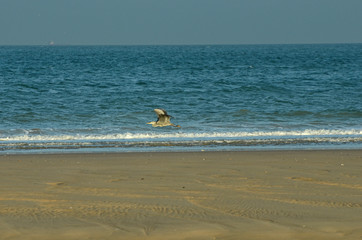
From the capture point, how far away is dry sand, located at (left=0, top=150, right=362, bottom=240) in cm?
475

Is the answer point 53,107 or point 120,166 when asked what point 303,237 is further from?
point 53,107

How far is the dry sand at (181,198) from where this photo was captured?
4.75 metres

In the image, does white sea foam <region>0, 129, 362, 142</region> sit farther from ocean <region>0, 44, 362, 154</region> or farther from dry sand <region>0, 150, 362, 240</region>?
dry sand <region>0, 150, 362, 240</region>

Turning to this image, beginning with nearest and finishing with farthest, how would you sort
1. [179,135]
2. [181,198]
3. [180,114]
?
1. [181,198]
2. [179,135]
3. [180,114]

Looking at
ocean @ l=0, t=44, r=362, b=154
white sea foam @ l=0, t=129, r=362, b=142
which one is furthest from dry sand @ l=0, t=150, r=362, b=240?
white sea foam @ l=0, t=129, r=362, b=142

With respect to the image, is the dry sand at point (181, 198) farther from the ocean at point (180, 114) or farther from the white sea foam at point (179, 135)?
the white sea foam at point (179, 135)

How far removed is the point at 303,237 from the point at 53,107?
13.6 m

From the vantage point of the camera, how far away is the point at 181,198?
5.76m

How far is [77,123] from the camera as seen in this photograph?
1421cm

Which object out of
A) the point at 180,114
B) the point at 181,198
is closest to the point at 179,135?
the point at 180,114

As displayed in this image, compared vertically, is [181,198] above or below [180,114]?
above

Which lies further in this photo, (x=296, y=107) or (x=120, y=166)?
(x=296, y=107)

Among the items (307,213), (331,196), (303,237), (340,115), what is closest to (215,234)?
(303,237)

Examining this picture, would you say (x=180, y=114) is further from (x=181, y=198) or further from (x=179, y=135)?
(x=181, y=198)
